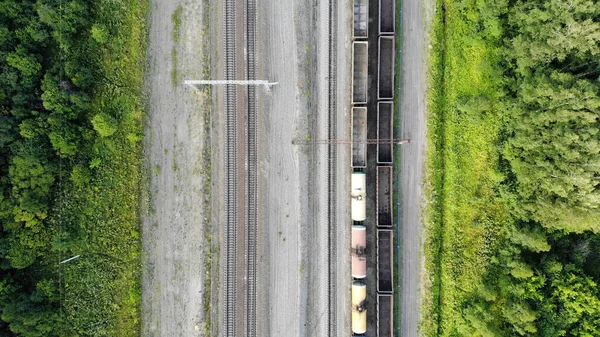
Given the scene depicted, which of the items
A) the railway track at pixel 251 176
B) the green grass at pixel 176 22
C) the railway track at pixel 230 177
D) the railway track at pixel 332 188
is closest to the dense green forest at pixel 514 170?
the railway track at pixel 332 188

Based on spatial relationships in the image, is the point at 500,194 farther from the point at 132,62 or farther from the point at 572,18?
the point at 132,62

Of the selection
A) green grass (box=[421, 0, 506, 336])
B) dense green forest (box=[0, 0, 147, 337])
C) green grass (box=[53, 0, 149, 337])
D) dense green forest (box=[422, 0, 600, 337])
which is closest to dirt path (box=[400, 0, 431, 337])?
green grass (box=[421, 0, 506, 336])

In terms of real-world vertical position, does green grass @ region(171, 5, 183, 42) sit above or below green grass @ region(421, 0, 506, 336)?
above

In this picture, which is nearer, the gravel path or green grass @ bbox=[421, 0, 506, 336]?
green grass @ bbox=[421, 0, 506, 336]

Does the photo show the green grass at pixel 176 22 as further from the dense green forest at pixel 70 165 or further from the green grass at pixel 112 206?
the dense green forest at pixel 70 165

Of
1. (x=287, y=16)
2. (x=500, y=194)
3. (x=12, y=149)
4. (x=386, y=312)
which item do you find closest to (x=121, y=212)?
(x=12, y=149)

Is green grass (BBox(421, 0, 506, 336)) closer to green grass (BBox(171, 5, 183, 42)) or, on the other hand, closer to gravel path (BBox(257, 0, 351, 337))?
gravel path (BBox(257, 0, 351, 337))
